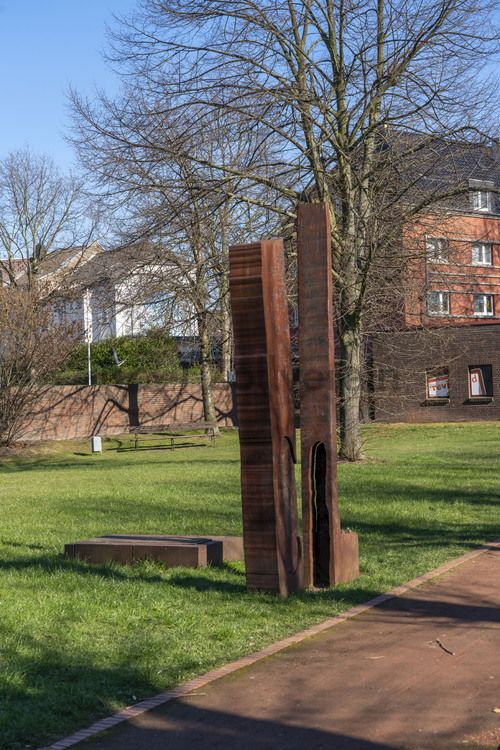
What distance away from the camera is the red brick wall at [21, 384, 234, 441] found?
3834cm

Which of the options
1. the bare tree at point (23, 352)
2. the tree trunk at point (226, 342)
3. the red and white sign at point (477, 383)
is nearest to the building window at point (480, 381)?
the red and white sign at point (477, 383)

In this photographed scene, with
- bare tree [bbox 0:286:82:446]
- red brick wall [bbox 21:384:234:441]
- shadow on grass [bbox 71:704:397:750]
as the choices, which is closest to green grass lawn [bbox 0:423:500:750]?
shadow on grass [bbox 71:704:397:750]

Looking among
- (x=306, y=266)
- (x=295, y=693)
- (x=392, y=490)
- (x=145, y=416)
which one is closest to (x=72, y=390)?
(x=145, y=416)

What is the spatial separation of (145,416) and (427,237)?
2236 cm

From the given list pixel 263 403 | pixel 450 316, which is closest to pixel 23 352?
pixel 450 316

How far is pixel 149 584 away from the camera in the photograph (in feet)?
28.1

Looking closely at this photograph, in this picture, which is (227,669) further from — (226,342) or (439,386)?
(439,386)

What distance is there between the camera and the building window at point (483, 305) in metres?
48.2

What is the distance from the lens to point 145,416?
141 feet

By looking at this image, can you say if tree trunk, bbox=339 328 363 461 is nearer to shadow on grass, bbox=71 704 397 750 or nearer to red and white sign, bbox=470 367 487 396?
shadow on grass, bbox=71 704 397 750

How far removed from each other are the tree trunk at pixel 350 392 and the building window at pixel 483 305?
26.6 metres

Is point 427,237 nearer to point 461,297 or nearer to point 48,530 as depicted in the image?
point 48,530

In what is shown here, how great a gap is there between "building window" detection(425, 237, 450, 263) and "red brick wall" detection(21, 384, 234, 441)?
1702 cm

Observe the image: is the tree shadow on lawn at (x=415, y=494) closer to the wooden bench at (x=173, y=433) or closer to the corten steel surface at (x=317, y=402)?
the corten steel surface at (x=317, y=402)
